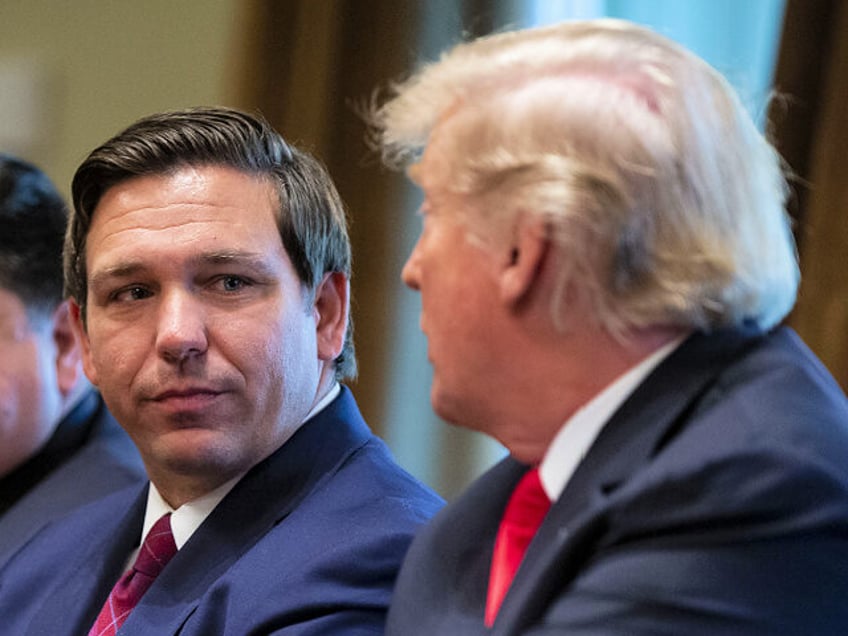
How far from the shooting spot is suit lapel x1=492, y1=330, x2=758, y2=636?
3.93 feet

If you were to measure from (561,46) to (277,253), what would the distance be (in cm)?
71

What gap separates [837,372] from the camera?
2.14 metres

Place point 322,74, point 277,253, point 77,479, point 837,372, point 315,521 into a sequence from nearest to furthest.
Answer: point 315,521, point 277,253, point 837,372, point 77,479, point 322,74

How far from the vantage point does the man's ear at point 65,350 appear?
8.19 feet

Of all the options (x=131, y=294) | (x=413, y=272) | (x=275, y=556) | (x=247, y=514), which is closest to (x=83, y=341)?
(x=131, y=294)

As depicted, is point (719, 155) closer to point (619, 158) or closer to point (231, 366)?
point (619, 158)

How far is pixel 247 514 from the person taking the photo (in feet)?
5.94

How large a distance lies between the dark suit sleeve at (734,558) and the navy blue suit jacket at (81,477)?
4.49 feet

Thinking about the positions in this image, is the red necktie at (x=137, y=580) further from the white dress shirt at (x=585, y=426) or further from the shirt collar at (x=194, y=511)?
the white dress shirt at (x=585, y=426)

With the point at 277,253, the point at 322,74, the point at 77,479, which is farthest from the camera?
the point at 322,74

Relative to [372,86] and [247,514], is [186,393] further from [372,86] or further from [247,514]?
[372,86]

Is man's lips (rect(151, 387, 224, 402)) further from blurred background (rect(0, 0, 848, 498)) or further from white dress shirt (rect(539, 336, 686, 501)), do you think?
blurred background (rect(0, 0, 848, 498))

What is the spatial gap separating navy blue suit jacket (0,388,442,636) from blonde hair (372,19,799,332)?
0.57 metres

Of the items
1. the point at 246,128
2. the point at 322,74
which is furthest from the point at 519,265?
the point at 322,74
